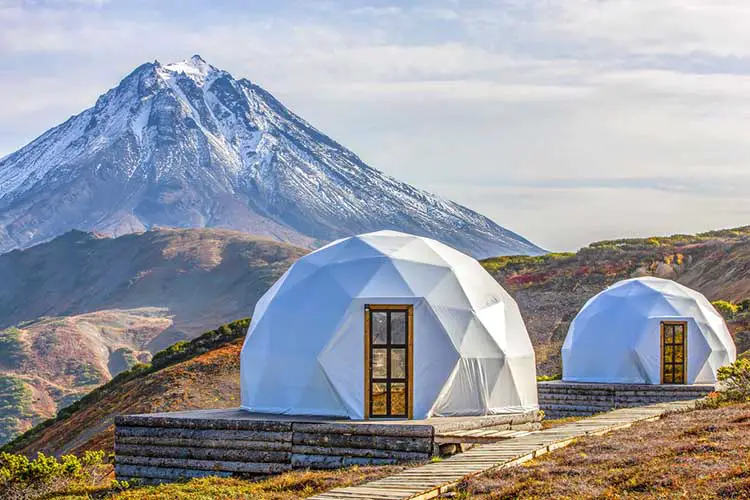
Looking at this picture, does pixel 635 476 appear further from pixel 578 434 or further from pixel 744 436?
pixel 578 434

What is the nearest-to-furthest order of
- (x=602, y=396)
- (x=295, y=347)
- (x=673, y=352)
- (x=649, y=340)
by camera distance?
(x=295, y=347) < (x=602, y=396) < (x=649, y=340) < (x=673, y=352)

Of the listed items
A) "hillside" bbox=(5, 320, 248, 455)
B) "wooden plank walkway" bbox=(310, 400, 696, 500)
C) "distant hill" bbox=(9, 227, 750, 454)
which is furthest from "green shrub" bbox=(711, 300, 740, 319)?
"wooden plank walkway" bbox=(310, 400, 696, 500)

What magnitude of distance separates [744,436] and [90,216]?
634 feet

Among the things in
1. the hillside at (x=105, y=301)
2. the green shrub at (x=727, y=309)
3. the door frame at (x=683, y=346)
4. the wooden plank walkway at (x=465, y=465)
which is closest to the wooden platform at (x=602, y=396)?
the door frame at (x=683, y=346)

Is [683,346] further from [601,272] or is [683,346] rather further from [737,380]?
[601,272]

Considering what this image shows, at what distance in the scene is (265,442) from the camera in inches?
500

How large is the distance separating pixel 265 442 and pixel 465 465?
9.67 feet

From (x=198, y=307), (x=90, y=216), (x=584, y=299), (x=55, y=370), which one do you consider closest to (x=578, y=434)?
(x=584, y=299)

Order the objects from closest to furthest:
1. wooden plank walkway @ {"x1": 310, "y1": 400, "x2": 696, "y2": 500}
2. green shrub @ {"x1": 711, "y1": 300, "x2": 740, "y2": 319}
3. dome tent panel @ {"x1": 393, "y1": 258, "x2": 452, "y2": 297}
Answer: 1. wooden plank walkway @ {"x1": 310, "y1": 400, "x2": 696, "y2": 500}
2. dome tent panel @ {"x1": 393, "y1": 258, "x2": 452, "y2": 297}
3. green shrub @ {"x1": 711, "y1": 300, "x2": 740, "y2": 319}

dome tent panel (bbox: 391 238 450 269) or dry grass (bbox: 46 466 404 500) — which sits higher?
dome tent panel (bbox: 391 238 450 269)

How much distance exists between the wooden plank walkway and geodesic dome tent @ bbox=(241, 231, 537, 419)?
3.97 ft

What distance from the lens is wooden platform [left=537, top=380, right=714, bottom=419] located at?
20.8 meters

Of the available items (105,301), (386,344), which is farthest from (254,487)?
(105,301)

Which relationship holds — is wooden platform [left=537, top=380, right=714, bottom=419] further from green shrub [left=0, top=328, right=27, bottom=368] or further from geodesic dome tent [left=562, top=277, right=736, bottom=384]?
green shrub [left=0, top=328, right=27, bottom=368]
